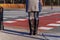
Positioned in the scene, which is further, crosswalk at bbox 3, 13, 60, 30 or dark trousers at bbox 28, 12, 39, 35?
crosswalk at bbox 3, 13, 60, 30

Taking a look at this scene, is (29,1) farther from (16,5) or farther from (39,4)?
(16,5)

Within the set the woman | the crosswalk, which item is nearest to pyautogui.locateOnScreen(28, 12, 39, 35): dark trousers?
the woman

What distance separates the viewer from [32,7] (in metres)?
10.4

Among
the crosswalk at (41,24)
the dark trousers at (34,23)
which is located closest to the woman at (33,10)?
the dark trousers at (34,23)

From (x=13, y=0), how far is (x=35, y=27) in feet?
98.9

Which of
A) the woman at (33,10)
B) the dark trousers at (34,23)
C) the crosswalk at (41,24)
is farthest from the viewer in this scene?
the crosswalk at (41,24)

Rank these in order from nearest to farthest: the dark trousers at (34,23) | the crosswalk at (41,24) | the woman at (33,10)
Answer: the woman at (33,10) < the dark trousers at (34,23) < the crosswalk at (41,24)

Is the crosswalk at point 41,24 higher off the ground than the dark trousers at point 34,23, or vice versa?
the dark trousers at point 34,23

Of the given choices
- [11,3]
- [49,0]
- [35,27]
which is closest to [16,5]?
[11,3]

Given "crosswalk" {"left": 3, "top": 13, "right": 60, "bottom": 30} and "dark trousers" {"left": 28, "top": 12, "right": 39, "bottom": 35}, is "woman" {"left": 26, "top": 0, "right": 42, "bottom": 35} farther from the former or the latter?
"crosswalk" {"left": 3, "top": 13, "right": 60, "bottom": 30}

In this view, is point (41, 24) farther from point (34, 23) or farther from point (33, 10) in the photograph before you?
point (33, 10)

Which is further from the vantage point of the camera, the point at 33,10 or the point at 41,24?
the point at 41,24

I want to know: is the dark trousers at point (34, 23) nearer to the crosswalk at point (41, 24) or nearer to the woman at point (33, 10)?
the woman at point (33, 10)

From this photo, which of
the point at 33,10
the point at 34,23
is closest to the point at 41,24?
the point at 34,23
